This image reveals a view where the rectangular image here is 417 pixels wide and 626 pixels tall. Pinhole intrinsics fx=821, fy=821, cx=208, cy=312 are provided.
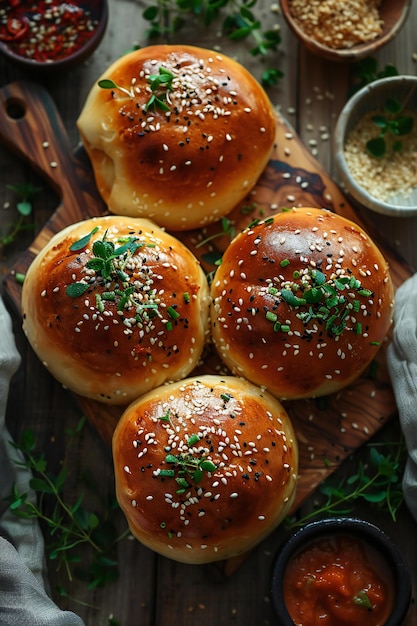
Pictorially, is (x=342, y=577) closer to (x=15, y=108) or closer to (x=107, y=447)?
(x=107, y=447)

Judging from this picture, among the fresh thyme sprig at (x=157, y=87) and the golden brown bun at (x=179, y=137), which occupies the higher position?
the fresh thyme sprig at (x=157, y=87)

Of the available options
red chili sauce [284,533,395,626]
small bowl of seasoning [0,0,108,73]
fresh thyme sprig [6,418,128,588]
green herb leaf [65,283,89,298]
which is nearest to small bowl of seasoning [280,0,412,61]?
small bowl of seasoning [0,0,108,73]

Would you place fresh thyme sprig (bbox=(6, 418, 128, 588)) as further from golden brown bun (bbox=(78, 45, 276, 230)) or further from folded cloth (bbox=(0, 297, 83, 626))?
golden brown bun (bbox=(78, 45, 276, 230))

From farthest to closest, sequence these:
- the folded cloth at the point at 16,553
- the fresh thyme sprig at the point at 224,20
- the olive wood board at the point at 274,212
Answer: the fresh thyme sprig at the point at 224,20, the olive wood board at the point at 274,212, the folded cloth at the point at 16,553

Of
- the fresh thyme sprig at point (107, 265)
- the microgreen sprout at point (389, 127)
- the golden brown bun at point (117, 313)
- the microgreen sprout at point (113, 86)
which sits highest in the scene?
the microgreen sprout at point (113, 86)

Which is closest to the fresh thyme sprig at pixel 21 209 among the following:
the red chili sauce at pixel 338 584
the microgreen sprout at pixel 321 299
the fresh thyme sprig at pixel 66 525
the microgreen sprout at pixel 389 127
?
the fresh thyme sprig at pixel 66 525

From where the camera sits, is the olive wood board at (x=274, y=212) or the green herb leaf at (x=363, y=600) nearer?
the green herb leaf at (x=363, y=600)

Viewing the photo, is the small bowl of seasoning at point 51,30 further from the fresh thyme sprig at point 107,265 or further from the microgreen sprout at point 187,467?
the microgreen sprout at point 187,467

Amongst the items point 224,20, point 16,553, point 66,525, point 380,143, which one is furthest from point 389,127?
point 16,553
